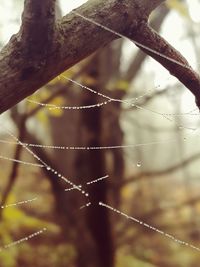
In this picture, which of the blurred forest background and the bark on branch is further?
the blurred forest background

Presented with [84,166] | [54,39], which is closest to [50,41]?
[54,39]

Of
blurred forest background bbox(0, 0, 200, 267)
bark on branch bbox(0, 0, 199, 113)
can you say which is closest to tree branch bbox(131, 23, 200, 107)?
bark on branch bbox(0, 0, 199, 113)

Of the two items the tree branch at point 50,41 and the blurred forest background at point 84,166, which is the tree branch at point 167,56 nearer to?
the tree branch at point 50,41

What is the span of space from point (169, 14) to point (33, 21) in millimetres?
2165

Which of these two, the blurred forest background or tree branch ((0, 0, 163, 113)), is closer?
tree branch ((0, 0, 163, 113))

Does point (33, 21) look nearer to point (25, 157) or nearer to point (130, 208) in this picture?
point (130, 208)

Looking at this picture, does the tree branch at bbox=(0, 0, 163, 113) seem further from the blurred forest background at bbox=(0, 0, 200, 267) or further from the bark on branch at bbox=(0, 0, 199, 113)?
the blurred forest background at bbox=(0, 0, 200, 267)

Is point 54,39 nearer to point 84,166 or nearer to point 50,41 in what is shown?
point 50,41

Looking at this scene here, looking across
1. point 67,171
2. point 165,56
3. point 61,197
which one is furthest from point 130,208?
point 165,56

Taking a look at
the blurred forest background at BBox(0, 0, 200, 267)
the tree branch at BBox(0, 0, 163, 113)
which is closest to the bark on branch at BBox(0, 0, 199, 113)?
the tree branch at BBox(0, 0, 163, 113)

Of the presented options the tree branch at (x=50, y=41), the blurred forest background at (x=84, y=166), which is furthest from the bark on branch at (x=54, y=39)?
the blurred forest background at (x=84, y=166)

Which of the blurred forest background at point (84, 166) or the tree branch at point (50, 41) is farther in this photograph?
the blurred forest background at point (84, 166)

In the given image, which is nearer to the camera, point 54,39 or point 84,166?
point 54,39

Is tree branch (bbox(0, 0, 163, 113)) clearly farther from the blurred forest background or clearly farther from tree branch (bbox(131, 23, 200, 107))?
the blurred forest background
